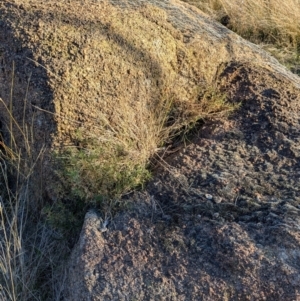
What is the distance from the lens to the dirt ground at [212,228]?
214 cm

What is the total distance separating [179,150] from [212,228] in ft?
2.01

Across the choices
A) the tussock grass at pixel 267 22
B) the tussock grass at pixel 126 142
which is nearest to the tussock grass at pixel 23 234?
the tussock grass at pixel 126 142

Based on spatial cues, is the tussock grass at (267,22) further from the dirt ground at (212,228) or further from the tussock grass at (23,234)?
the tussock grass at (23,234)

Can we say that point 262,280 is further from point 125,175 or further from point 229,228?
point 125,175

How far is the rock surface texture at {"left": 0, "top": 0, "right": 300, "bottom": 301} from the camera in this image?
7.14ft

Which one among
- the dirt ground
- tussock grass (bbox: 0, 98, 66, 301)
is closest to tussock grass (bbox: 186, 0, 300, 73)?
the dirt ground

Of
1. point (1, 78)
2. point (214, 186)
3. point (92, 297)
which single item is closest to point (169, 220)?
point (214, 186)

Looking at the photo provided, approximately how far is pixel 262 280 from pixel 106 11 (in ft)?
5.63

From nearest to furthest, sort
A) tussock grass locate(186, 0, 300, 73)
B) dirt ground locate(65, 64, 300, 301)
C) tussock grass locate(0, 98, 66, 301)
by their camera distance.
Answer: dirt ground locate(65, 64, 300, 301) < tussock grass locate(0, 98, 66, 301) < tussock grass locate(186, 0, 300, 73)

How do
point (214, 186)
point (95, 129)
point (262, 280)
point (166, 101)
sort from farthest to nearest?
point (166, 101)
point (95, 129)
point (214, 186)
point (262, 280)

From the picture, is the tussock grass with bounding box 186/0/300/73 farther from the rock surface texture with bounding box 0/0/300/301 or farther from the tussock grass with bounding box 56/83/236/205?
the tussock grass with bounding box 56/83/236/205

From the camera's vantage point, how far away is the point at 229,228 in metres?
2.30

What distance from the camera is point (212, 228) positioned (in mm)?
2312

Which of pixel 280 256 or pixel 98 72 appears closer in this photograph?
pixel 280 256
